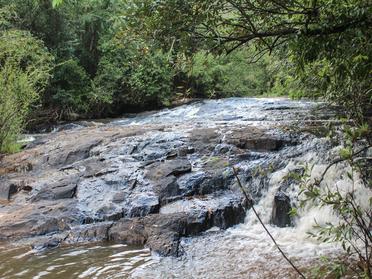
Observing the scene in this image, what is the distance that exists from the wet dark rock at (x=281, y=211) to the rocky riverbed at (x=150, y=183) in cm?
2

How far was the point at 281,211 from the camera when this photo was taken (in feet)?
21.3

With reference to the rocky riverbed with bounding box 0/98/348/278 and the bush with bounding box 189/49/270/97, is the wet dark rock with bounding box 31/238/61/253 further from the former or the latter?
the bush with bounding box 189/49/270/97

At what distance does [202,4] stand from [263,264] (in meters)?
3.21

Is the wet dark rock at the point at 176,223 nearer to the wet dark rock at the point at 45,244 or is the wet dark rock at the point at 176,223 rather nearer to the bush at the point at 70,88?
the wet dark rock at the point at 45,244

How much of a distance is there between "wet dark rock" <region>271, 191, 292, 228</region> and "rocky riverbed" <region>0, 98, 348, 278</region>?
0.05 feet

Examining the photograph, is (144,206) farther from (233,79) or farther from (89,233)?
(233,79)

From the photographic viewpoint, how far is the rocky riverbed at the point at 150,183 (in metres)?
6.30

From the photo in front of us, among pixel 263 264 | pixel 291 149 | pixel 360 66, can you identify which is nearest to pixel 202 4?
pixel 360 66

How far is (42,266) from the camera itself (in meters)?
5.25

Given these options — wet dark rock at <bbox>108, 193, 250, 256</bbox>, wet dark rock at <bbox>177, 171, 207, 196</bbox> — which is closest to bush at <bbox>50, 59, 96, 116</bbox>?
wet dark rock at <bbox>177, 171, 207, 196</bbox>

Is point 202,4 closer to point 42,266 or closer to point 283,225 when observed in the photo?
point 42,266

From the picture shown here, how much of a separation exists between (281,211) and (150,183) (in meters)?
2.36

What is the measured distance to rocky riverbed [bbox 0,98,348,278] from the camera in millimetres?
6305

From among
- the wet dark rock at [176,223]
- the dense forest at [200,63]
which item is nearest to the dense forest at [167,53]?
the dense forest at [200,63]
